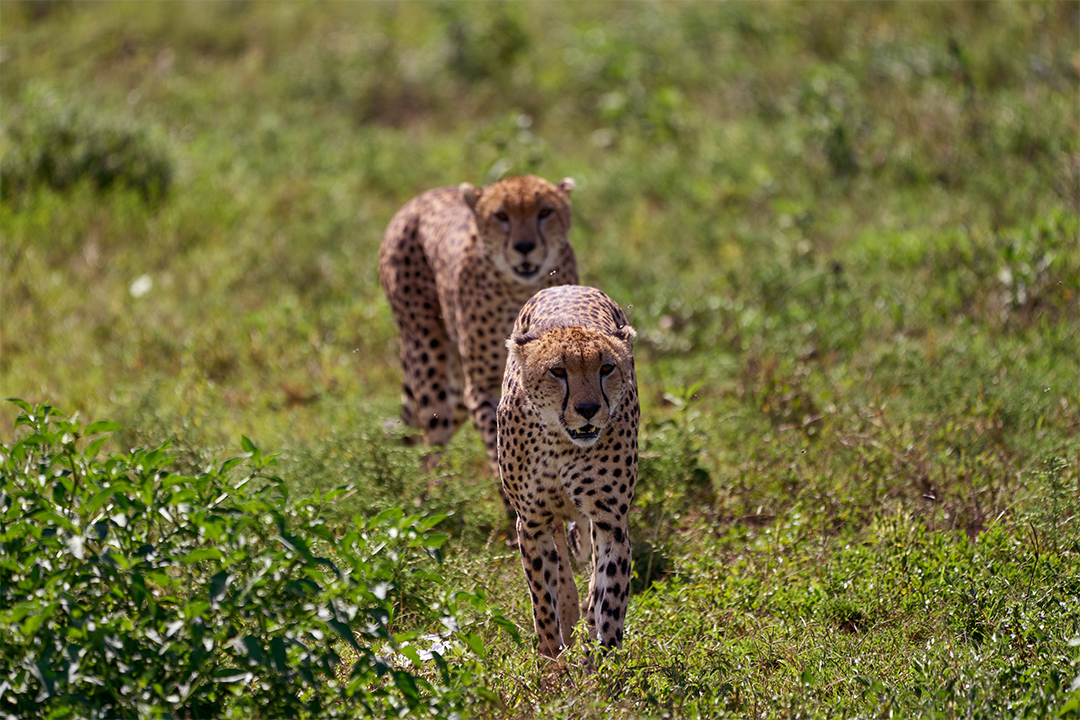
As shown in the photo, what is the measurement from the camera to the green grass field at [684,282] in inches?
167

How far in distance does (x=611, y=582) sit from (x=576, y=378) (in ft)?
2.22

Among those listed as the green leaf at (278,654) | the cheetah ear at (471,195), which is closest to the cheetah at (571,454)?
the green leaf at (278,654)

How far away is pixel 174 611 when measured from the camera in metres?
3.14

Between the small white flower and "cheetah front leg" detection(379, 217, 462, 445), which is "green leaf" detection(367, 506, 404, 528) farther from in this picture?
the small white flower

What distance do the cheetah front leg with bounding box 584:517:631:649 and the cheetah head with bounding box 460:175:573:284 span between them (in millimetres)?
1710

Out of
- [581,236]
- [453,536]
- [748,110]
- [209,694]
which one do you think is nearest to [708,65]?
[748,110]

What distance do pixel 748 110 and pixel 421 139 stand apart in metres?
2.76

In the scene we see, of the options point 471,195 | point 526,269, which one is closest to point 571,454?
point 526,269

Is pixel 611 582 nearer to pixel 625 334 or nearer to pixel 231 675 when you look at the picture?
pixel 625 334

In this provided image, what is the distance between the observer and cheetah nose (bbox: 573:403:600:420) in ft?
12.7

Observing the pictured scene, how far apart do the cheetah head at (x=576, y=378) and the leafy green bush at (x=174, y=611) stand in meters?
0.82

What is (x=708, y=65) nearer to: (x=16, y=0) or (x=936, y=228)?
(x=936, y=228)

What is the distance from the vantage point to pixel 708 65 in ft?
37.1

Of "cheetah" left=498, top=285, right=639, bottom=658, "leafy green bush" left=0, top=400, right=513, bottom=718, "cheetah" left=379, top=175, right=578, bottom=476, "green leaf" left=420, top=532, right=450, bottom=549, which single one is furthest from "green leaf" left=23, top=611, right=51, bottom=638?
"cheetah" left=379, top=175, right=578, bottom=476
